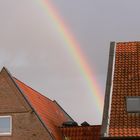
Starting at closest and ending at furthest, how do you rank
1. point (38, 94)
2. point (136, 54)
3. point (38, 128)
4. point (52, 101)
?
1. point (38, 128)
2. point (136, 54)
3. point (38, 94)
4. point (52, 101)

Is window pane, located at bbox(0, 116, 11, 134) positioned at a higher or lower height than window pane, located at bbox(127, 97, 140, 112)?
lower

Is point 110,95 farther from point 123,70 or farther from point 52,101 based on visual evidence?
point 52,101

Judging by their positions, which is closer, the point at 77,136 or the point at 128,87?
the point at 128,87

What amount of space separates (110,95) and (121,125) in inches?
99.3

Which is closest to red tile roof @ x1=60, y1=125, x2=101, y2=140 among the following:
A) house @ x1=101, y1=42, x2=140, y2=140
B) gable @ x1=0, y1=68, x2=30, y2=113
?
gable @ x1=0, y1=68, x2=30, y2=113

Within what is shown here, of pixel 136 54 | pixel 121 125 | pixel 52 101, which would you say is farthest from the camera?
pixel 52 101

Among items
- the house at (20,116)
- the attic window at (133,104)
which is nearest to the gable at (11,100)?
the house at (20,116)

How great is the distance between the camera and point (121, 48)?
3048cm

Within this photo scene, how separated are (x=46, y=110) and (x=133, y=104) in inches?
330

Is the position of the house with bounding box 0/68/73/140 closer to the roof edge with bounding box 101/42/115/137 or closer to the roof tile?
the roof edge with bounding box 101/42/115/137

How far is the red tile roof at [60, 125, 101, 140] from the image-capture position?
2905 centimetres

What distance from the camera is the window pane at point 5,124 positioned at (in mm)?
28323

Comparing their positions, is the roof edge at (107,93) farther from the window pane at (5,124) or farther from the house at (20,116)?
the window pane at (5,124)

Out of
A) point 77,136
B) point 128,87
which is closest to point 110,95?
point 128,87
